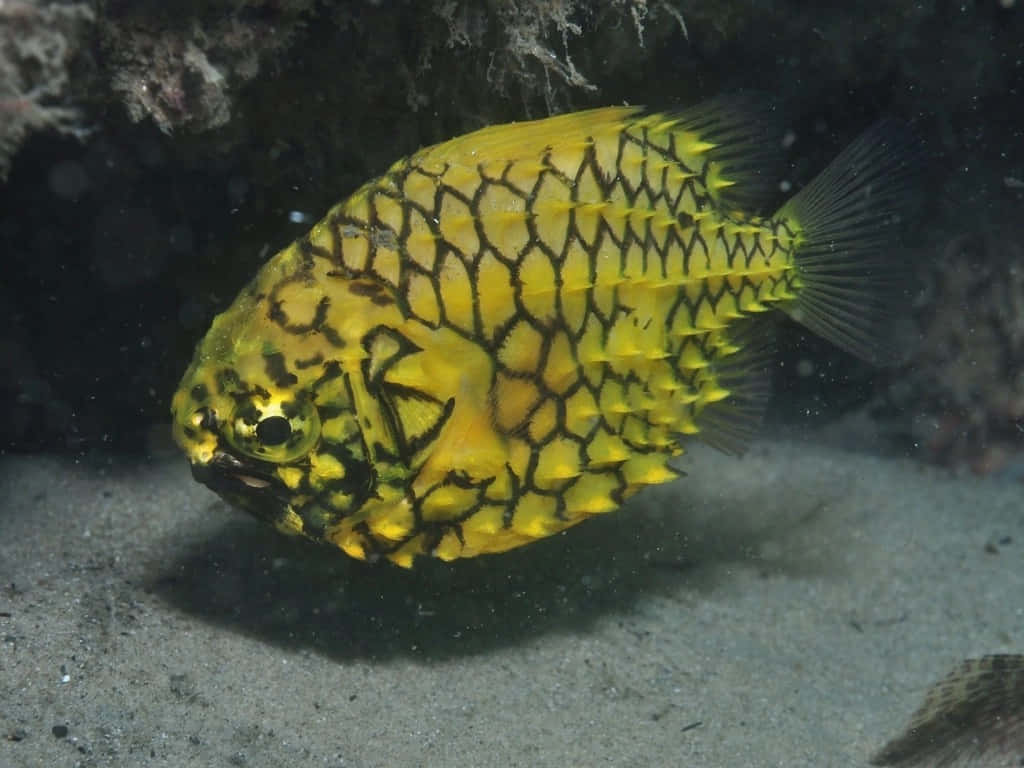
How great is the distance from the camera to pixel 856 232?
11.7 ft

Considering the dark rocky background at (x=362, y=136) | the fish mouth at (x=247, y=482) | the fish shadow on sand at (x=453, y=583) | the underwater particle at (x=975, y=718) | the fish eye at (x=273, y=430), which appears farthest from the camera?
the fish shadow on sand at (x=453, y=583)

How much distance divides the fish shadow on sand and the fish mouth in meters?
0.95

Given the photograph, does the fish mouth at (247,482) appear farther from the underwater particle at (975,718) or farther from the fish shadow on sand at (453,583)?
the underwater particle at (975,718)

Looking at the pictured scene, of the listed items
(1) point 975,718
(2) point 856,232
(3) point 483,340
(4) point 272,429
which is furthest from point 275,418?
(1) point 975,718

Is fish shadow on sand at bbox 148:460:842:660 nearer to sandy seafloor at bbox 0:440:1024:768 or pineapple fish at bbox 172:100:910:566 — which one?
sandy seafloor at bbox 0:440:1024:768

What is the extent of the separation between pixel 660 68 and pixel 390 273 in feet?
7.86

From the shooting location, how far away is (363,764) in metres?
3.01

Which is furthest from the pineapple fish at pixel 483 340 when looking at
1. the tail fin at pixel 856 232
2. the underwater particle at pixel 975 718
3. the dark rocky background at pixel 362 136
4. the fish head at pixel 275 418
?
the underwater particle at pixel 975 718

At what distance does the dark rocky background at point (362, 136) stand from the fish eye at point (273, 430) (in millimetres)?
1096

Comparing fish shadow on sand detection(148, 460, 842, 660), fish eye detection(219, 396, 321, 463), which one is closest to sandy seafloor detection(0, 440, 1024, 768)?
fish shadow on sand detection(148, 460, 842, 660)

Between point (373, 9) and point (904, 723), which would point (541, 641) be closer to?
point (904, 723)

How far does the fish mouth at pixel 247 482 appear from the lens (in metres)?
2.78

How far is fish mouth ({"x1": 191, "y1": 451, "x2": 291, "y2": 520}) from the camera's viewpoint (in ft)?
9.12

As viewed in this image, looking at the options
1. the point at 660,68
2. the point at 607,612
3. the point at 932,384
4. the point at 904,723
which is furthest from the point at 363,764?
the point at 932,384
